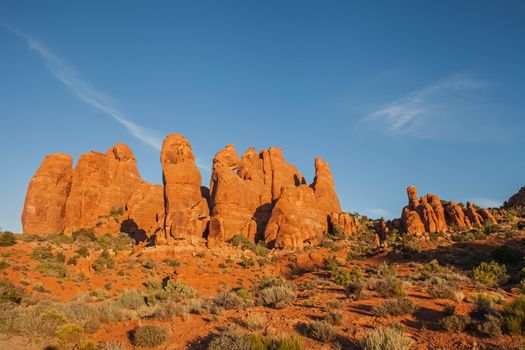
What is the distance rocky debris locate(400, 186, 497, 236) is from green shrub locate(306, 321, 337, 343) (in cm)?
4311

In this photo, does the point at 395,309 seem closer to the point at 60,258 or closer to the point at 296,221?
the point at 60,258

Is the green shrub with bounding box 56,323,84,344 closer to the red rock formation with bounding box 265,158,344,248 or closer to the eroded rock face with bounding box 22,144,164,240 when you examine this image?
the red rock formation with bounding box 265,158,344,248

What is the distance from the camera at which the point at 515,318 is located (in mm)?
8367

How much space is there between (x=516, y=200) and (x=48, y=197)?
8289 centimetres

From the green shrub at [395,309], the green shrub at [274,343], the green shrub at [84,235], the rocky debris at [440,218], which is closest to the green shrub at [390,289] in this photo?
the green shrub at [395,309]

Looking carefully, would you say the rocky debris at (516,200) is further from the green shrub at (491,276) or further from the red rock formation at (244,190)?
the green shrub at (491,276)

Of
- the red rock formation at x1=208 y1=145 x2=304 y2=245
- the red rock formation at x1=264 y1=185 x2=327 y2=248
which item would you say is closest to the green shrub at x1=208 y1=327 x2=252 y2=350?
the red rock formation at x1=208 y1=145 x2=304 y2=245

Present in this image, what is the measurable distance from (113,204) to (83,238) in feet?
34.2

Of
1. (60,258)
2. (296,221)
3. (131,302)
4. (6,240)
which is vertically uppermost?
(296,221)

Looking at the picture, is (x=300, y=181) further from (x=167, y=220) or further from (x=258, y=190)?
(x=167, y=220)

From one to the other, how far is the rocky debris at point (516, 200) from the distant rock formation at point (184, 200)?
31.6 m

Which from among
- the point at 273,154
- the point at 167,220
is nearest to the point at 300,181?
the point at 273,154

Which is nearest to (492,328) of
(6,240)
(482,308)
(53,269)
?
(482,308)

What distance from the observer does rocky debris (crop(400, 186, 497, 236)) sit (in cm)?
4881
